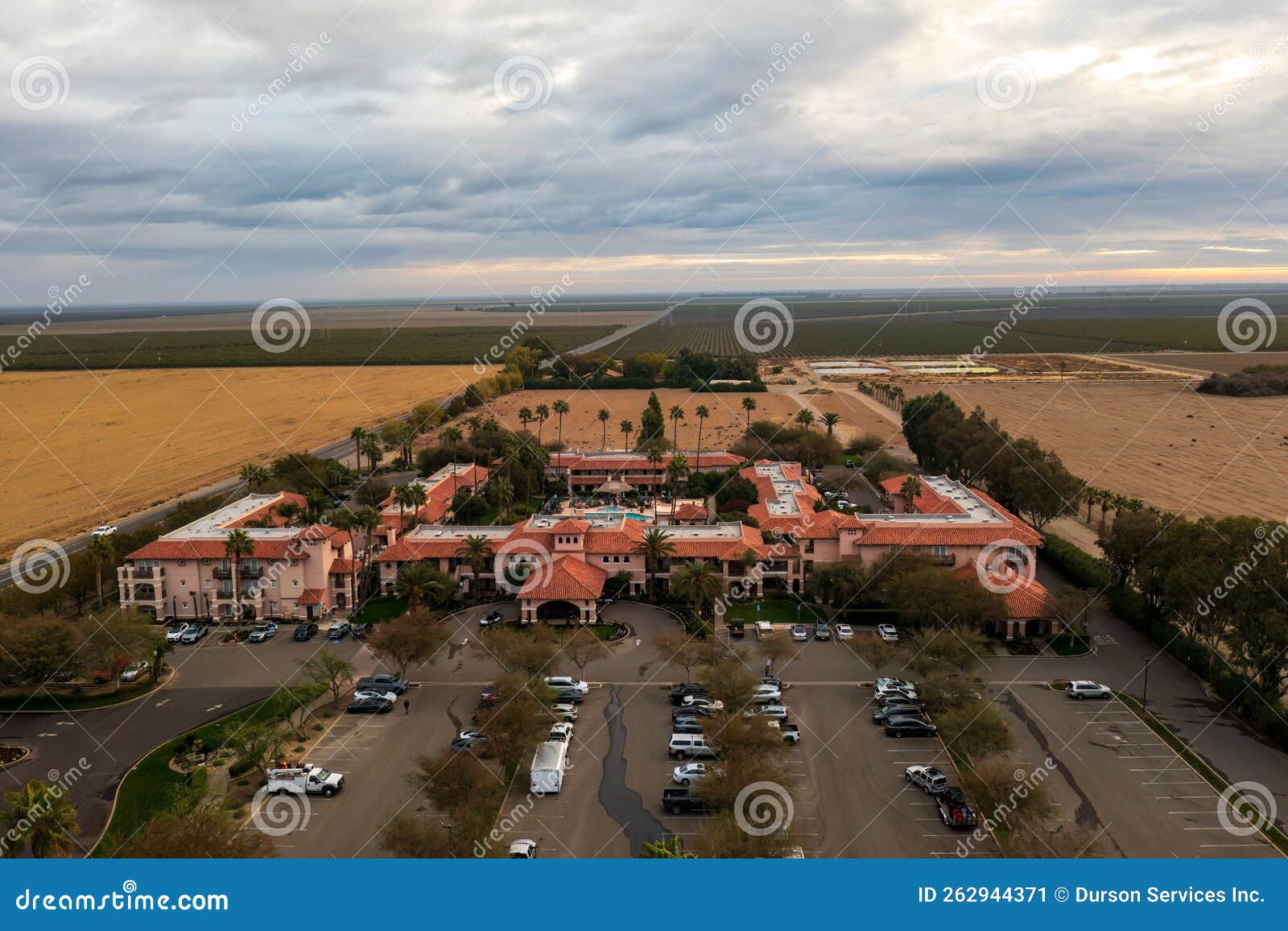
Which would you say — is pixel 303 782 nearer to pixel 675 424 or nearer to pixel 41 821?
pixel 41 821

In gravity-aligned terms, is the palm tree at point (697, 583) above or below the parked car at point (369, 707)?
above

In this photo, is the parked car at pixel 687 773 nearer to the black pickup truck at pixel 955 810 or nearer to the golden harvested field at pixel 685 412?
the black pickup truck at pixel 955 810

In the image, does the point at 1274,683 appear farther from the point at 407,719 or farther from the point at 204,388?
the point at 204,388

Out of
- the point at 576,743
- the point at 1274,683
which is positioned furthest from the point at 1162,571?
the point at 576,743

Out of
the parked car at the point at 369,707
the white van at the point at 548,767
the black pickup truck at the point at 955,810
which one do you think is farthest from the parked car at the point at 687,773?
the parked car at the point at 369,707

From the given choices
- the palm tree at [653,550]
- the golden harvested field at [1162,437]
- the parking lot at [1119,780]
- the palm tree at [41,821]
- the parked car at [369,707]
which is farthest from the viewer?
the golden harvested field at [1162,437]
